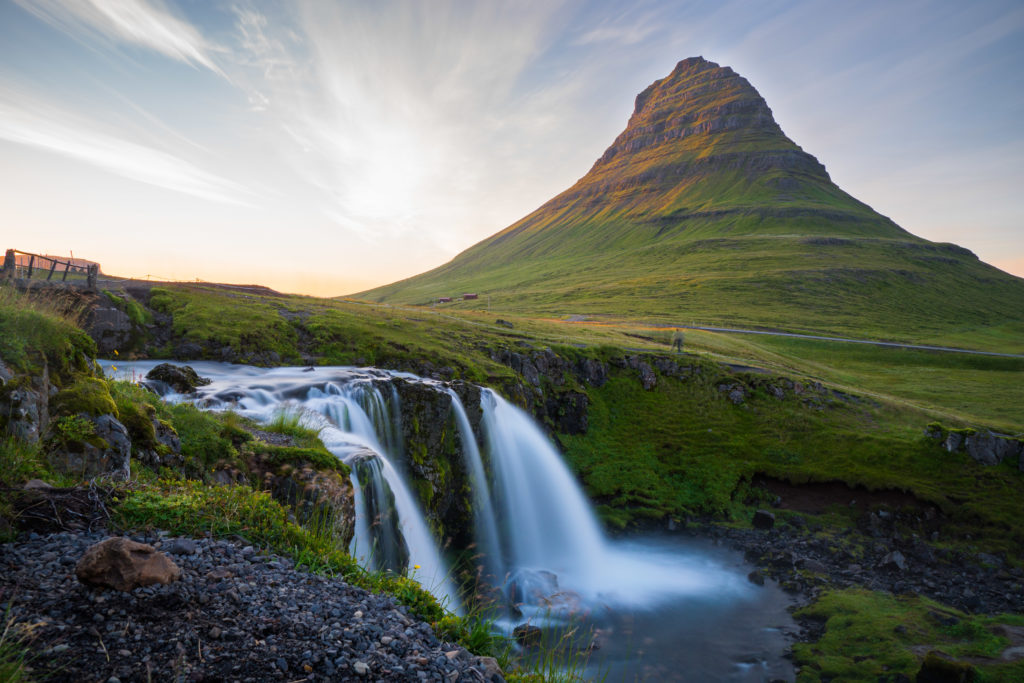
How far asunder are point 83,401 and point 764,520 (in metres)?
29.9

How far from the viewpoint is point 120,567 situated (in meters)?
5.09

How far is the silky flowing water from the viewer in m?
15.0

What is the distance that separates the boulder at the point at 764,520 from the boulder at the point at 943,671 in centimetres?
1212

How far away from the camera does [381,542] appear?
13.5 metres

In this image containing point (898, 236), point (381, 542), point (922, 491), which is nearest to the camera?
point (381, 542)

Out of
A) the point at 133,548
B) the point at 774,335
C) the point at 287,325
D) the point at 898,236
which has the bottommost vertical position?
the point at 133,548

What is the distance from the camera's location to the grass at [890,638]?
15250 millimetres

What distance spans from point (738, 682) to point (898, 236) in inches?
9549

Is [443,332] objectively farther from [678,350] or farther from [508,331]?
[678,350]

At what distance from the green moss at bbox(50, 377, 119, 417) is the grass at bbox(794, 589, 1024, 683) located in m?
20.8

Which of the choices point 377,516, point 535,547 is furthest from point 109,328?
point 535,547

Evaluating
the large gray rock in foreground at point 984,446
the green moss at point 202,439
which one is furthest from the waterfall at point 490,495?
the large gray rock in foreground at point 984,446

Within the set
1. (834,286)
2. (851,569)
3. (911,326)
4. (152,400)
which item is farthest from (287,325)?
(834,286)

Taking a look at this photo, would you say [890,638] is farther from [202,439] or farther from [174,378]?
[174,378]
